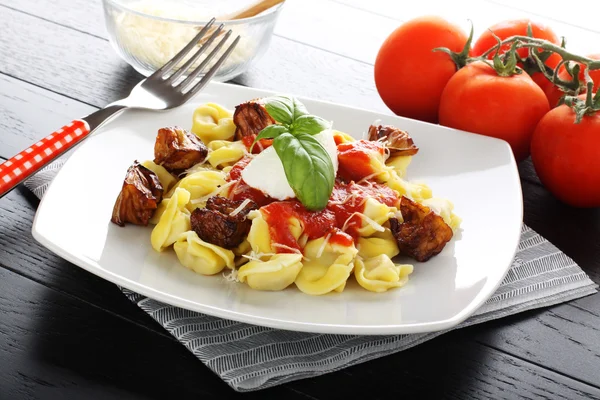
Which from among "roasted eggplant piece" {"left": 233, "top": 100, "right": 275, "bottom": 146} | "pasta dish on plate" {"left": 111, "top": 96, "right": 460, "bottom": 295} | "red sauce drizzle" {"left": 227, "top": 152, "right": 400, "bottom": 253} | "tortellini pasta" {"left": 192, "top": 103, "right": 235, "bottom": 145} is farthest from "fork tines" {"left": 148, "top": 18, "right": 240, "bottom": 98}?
"red sauce drizzle" {"left": 227, "top": 152, "right": 400, "bottom": 253}

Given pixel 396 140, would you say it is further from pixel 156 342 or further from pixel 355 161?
pixel 156 342

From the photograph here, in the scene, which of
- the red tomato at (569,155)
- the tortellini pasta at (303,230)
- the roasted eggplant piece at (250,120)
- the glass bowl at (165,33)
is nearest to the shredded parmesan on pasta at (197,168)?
the tortellini pasta at (303,230)

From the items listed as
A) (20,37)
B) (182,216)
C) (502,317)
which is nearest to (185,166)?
(182,216)

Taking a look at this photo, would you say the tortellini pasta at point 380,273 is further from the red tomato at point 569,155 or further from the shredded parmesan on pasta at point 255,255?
the red tomato at point 569,155

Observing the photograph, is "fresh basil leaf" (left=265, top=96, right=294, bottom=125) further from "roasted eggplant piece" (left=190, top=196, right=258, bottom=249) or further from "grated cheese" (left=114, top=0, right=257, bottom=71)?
"grated cheese" (left=114, top=0, right=257, bottom=71)

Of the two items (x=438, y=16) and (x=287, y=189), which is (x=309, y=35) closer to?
(x=438, y=16)

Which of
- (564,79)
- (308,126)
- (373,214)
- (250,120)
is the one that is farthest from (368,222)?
(564,79)
